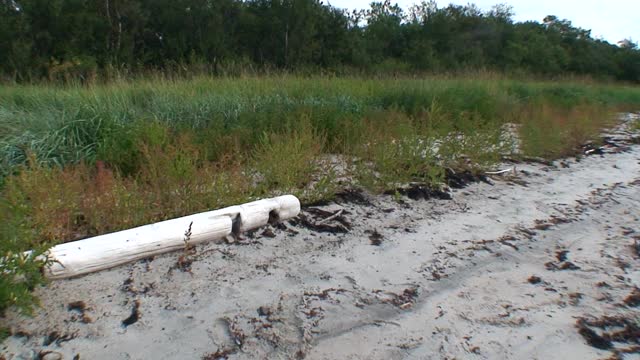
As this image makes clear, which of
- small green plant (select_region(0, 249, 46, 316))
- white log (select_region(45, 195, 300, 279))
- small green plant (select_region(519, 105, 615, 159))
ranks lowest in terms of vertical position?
small green plant (select_region(519, 105, 615, 159))

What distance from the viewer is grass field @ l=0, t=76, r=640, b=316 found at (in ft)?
12.5

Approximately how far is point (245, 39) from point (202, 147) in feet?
44.9

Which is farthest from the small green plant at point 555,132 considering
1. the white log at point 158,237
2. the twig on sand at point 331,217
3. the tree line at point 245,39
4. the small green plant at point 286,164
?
the tree line at point 245,39

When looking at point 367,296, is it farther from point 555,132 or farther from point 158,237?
point 555,132

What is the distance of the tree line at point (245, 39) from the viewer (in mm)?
13766

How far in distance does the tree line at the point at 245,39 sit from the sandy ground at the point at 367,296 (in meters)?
6.65

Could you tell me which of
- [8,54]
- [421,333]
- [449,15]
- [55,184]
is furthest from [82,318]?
[449,15]

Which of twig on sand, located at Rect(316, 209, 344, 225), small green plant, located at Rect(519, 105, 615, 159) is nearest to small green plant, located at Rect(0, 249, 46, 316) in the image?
twig on sand, located at Rect(316, 209, 344, 225)

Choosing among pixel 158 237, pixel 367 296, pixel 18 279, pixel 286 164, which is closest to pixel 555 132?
pixel 286 164

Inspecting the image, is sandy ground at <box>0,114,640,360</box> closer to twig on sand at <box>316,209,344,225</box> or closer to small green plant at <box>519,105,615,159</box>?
twig on sand at <box>316,209,344,225</box>

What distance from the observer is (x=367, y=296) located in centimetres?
339

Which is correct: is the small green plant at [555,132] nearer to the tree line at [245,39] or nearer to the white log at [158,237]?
the white log at [158,237]

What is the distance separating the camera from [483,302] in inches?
134

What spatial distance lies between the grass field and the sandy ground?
447mm
